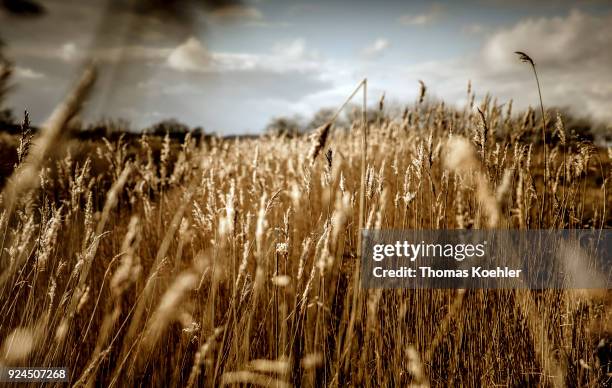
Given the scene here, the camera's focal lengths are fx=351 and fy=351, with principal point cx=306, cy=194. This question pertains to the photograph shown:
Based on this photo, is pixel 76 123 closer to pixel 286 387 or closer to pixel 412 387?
pixel 286 387

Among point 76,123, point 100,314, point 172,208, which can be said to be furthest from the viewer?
point 172,208

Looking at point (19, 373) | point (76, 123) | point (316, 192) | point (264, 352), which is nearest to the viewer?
point (76, 123)

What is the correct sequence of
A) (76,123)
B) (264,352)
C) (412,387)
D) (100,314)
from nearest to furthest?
(76,123), (412,387), (264,352), (100,314)

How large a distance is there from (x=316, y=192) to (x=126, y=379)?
7.68ft

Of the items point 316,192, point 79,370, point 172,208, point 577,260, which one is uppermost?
point 316,192

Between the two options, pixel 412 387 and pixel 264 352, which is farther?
pixel 264 352

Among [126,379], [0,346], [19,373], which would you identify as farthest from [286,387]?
[0,346]

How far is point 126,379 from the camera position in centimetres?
127

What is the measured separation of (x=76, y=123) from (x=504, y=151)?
1928 millimetres

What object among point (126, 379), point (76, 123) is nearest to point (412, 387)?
point (126, 379)

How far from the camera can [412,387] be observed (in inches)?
43.4

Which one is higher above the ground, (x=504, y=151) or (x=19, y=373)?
(x=504, y=151)

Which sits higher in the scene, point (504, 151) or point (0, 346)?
point (504, 151)

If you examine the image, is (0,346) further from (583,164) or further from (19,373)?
(583,164)
